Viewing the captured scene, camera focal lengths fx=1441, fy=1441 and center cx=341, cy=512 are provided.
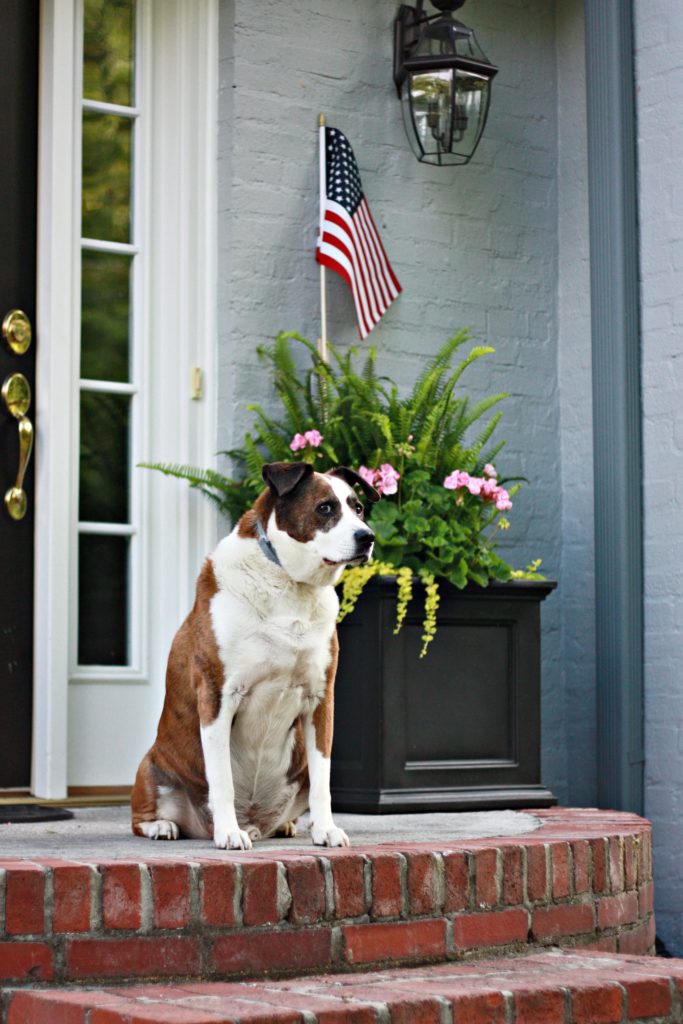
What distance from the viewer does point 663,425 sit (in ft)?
16.7

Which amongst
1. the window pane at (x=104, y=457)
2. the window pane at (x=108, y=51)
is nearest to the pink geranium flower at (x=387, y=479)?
the window pane at (x=104, y=457)

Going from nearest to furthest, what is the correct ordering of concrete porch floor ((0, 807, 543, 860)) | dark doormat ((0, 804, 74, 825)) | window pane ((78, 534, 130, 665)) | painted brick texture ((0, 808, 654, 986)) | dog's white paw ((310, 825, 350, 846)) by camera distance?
painted brick texture ((0, 808, 654, 986)) → concrete porch floor ((0, 807, 543, 860)) → dog's white paw ((310, 825, 350, 846)) → dark doormat ((0, 804, 74, 825)) → window pane ((78, 534, 130, 665))

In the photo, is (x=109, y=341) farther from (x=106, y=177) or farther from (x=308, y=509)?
(x=308, y=509)

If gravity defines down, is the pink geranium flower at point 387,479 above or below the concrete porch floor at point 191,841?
above

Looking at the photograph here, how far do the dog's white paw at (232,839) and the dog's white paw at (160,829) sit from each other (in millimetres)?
326

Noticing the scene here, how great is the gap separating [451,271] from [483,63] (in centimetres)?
78

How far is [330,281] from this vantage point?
16.9 ft

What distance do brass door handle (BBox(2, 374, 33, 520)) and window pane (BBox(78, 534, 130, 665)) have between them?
0.27 meters

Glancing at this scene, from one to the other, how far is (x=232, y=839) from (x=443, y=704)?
1540 millimetres

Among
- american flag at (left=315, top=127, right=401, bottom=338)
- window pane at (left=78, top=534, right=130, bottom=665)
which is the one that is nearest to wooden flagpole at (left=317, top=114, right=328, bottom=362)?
american flag at (left=315, top=127, right=401, bottom=338)

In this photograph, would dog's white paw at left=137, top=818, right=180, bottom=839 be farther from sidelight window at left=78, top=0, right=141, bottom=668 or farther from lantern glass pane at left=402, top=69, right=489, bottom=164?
lantern glass pane at left=402, top=69, right=489, bottom=164

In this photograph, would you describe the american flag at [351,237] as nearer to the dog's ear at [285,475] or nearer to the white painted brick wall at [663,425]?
the white painted brick wall at [663,425]

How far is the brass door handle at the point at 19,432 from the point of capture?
15.0 ft

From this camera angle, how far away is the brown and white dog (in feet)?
10.6
